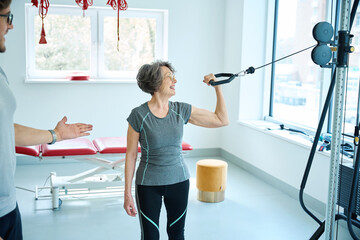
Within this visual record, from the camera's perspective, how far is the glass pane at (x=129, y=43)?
5648mm

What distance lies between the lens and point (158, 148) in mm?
2281

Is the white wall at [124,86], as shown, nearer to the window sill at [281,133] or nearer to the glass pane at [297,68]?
the window sill at [281,133]

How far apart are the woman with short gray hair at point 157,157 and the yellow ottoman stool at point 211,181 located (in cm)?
178

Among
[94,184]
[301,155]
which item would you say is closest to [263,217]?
[301,155]

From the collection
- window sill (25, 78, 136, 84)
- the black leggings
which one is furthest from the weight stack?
window sill (25, 78, 136, 84)

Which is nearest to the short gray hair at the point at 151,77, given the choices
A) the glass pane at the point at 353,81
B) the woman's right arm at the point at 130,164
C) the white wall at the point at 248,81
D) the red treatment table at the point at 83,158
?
the woman's right arm at the point at 130,164

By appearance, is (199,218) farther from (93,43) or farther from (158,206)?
(93,43)

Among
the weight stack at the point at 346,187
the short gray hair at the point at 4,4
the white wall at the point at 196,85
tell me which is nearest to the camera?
the short gray hair at the point at 4,4

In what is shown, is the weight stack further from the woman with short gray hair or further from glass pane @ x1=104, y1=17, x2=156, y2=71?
glass pane @ x1=104, y1=17, x2=156, y2=71

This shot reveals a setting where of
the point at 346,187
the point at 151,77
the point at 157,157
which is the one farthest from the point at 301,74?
the point at 157,157

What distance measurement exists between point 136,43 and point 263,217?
3070 mm

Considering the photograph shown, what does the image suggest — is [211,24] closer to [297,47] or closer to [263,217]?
[297,47]

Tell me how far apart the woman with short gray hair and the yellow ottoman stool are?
1.78 metres

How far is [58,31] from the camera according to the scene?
5.48 m
